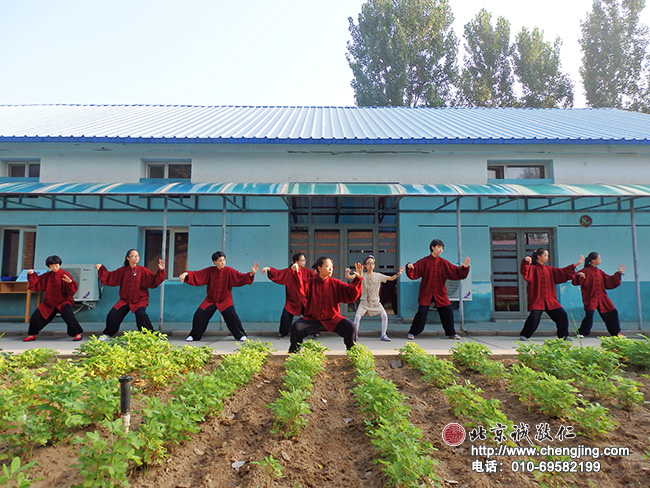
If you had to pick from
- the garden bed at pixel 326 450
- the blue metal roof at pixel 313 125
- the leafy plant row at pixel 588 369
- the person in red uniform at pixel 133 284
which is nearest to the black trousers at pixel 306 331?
the garden bed at pixel 326 450

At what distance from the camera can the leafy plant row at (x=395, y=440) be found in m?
2.13

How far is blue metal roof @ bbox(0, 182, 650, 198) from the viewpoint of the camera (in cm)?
749

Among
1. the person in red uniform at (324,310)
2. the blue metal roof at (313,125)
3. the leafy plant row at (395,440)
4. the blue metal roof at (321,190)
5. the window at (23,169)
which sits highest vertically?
the blue metal roof at (313,125)

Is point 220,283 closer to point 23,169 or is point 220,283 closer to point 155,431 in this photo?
point 155,431

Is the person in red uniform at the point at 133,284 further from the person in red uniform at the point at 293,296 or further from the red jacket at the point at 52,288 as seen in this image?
the person in red uniform at the point at 293,296

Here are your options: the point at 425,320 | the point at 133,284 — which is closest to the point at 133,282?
the point at 133,284

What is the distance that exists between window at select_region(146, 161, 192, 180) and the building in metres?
0.03

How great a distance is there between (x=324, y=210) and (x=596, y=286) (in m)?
6.06

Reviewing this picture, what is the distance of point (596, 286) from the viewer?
23.7 feet

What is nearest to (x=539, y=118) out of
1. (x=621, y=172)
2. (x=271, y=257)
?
(x=621, y=172)

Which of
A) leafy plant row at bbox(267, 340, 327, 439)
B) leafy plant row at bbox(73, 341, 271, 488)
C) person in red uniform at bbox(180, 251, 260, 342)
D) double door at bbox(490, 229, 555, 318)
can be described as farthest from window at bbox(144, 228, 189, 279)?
double door at bbox(490, 229, 555, 318)

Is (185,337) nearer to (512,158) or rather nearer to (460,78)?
(512,158)

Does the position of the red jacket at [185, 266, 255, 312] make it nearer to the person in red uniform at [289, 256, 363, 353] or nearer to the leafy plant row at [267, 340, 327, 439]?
the person in red uniform at [289, 256, 363, 353]

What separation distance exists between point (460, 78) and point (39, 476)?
26659 millimetres
